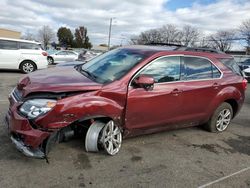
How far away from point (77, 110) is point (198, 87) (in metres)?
2.34

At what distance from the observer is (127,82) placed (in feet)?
12.8

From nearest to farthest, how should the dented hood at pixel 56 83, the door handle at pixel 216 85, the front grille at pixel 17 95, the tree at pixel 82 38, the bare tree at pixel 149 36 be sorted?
the dented hood at pixel 56 83, the front grille at pixel 17 95, the door handle at pixel 216 85, the bare tree at pixel 149 36, the tree at pixel 82 38

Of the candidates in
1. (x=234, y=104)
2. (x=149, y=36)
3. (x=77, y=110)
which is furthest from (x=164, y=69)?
(x=149, y=36)

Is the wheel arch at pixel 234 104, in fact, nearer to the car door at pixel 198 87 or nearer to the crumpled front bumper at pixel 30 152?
the car door at pixel 198 87

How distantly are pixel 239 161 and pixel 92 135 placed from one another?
2.35 meters

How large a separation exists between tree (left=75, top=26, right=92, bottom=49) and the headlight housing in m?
83.5

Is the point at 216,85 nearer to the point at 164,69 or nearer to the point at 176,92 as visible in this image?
the point at 176,92

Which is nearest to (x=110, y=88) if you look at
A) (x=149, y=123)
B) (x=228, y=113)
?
(x=149, y=123)

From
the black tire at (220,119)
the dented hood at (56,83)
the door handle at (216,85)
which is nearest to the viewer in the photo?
the dented hood at (56,83)

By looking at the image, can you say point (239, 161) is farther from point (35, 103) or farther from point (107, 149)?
point (35, 103)

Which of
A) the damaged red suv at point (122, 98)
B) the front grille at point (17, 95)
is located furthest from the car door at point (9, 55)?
the front grille at point (17, 95)

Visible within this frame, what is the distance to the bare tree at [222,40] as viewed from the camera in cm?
6353

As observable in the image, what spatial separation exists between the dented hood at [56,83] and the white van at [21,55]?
8977mm

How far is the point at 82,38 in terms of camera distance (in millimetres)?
85938
